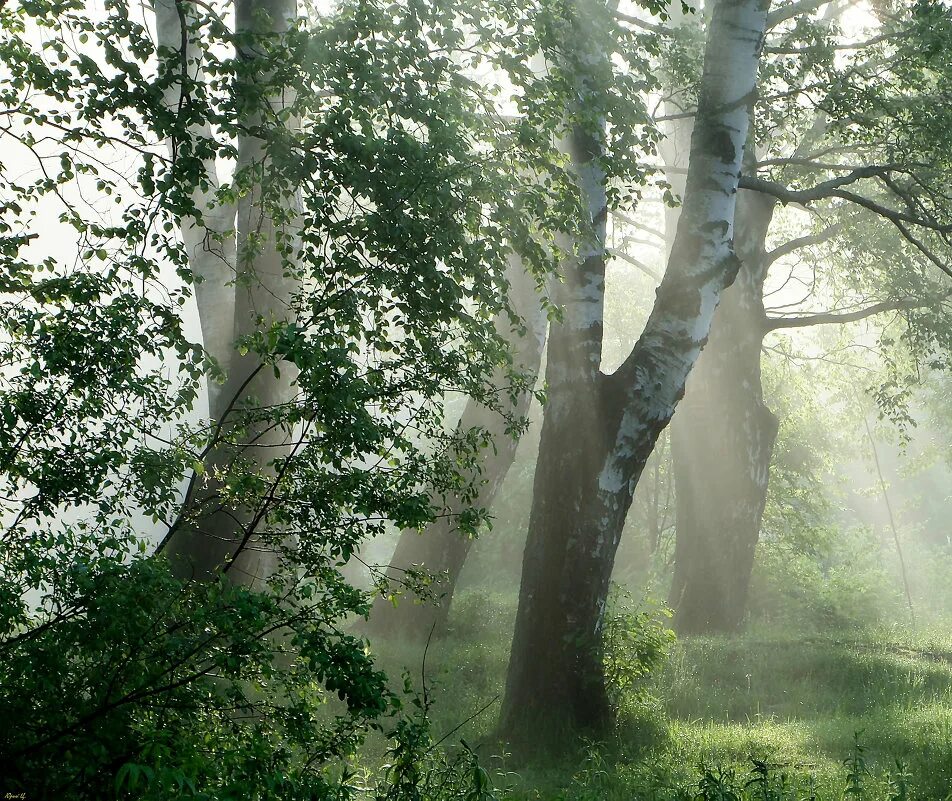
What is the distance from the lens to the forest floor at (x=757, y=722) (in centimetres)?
627

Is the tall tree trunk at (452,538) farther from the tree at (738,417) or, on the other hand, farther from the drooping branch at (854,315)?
the drooping branch at (854,315)

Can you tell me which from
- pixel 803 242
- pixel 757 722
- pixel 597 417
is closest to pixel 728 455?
pixel 803 242

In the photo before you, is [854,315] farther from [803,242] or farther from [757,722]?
[757,722]

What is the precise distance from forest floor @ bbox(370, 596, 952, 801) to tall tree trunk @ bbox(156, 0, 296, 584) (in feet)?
6.45

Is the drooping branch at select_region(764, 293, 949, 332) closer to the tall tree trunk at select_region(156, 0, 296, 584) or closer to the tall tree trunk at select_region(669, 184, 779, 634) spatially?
the tall tree trunk at select_region(669, 184, 779, 634)

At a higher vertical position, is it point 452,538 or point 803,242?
point 803,242

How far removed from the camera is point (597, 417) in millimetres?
8578

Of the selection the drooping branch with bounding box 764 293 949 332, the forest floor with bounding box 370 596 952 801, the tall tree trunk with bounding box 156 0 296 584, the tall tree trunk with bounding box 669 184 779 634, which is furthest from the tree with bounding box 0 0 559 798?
the drooping branch with bounding box 764 293 949 332

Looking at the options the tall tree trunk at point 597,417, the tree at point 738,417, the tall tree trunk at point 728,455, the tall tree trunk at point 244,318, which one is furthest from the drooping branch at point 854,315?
the tall tree trunk at point 244,318

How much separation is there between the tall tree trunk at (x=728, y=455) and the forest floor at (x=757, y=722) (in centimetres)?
88

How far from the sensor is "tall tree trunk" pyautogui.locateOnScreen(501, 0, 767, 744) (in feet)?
27.5

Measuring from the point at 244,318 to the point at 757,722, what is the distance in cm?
634

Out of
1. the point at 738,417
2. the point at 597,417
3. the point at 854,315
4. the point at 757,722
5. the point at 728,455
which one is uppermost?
the point at 854,315

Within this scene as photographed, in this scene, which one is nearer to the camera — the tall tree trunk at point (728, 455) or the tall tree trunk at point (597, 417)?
the tall tree trunk at point (597, 417)
